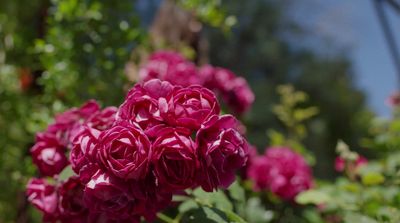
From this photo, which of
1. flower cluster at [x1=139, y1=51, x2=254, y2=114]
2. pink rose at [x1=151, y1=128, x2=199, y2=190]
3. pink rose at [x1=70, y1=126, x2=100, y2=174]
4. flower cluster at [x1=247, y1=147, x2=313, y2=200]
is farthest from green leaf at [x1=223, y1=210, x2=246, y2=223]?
→ flower cluster at [x1=247, y1=147, x2=313, y2=200]

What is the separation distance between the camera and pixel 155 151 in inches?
29.7

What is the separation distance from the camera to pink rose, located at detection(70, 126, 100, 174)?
78cm

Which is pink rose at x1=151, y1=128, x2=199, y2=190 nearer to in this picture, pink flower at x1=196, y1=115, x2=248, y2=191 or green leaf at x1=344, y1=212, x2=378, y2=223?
pink flower at x1=196, y1=115, x2=248, y2=191

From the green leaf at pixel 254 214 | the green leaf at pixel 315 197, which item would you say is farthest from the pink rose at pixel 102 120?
the green leaf at pixel 315 197

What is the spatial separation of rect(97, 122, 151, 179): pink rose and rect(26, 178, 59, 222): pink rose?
27 cm

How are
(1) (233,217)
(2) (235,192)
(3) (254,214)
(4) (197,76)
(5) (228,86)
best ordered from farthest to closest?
(5) (228,86)
(4) (197,76)
(3) (254,214)
(2) (235,192)
(1) (233,217)

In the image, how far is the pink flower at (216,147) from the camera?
30.1 inches

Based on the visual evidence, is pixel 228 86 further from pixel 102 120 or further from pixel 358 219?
pixel 102 120

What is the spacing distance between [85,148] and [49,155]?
0.81ft

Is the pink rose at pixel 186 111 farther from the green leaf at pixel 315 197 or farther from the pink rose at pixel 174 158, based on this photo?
the green leaf at pixel 315 197

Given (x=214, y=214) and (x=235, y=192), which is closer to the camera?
(x=214, y=214)

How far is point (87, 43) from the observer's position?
158 centimetres

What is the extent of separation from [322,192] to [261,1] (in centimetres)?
1333

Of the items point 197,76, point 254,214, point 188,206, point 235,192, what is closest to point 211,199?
point 188,206
